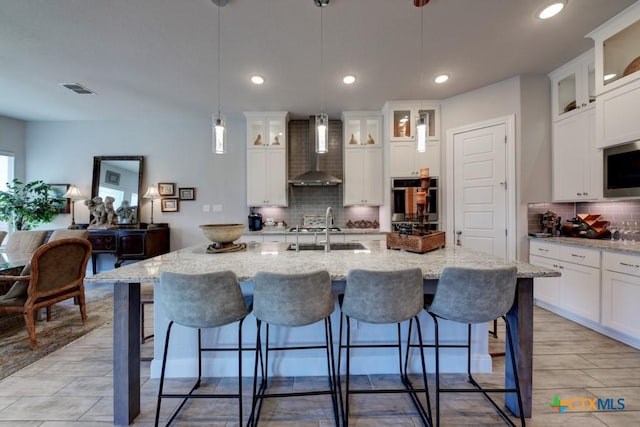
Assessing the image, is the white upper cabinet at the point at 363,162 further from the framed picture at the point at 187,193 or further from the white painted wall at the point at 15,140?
the white painted wall at the point at 15,140

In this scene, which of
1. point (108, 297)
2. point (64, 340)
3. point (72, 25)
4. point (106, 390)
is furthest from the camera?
point (108, 297)

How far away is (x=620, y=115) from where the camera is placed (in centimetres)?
240

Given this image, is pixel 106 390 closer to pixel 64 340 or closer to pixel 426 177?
pixel 64 340

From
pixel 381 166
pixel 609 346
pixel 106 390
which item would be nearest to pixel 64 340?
pixel 106 390

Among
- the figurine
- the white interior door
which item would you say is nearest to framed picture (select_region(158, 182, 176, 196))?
the figurine

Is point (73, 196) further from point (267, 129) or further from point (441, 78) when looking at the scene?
point (441, 78)

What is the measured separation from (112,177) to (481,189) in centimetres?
595

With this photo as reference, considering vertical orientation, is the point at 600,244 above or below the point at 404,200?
below

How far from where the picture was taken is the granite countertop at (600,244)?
228 cm

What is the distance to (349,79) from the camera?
129 inches

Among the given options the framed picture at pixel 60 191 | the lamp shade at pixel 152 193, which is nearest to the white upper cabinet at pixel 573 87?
the lamp shade at pixel 152 193

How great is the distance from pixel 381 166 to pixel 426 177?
2393 mm

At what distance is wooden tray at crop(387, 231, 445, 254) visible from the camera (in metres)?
1.97

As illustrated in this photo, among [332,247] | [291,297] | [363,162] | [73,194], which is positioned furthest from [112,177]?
[291,297]
